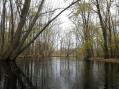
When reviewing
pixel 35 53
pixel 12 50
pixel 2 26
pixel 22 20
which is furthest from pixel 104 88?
pixel 35 53

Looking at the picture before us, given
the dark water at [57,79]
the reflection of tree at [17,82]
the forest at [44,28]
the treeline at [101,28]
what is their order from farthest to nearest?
1. the treeline at [101,28]
2. the forest at [44,28]
3. the dark water at [57,79]
4. the reflection of tree at [17,82]

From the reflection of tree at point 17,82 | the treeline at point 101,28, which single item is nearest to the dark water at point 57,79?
the reflection of tree at point 17,82

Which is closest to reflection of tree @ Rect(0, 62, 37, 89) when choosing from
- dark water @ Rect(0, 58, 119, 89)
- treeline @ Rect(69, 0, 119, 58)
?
dark water @ Rect(0, 58, 119, 89)

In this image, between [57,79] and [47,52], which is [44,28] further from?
[47,52]

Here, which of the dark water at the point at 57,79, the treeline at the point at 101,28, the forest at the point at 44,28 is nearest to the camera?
the dark water at the point at 57,79

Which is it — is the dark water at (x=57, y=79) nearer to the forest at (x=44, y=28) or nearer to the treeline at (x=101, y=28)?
the forest at (x=44, y=28)

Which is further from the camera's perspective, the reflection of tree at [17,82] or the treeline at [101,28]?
the treeline at [101,28]

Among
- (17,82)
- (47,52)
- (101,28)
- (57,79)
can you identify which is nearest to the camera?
(17,82)

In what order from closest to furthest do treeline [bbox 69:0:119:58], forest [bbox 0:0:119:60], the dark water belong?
the dark water → forest [bbox 0:0:119:60] → treeline [bbox 69:0:119:58]

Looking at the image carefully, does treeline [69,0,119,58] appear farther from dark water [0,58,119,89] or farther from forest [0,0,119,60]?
dark water [0,58,119,89]

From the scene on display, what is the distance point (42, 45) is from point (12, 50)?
37048 millimetres

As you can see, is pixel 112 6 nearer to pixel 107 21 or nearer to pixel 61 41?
A: pixel 107 21

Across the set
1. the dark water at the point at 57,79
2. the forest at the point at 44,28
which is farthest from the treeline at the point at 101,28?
the dark water at the point at 57,79

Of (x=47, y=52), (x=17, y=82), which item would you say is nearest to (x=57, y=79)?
(x=17, y=82)
